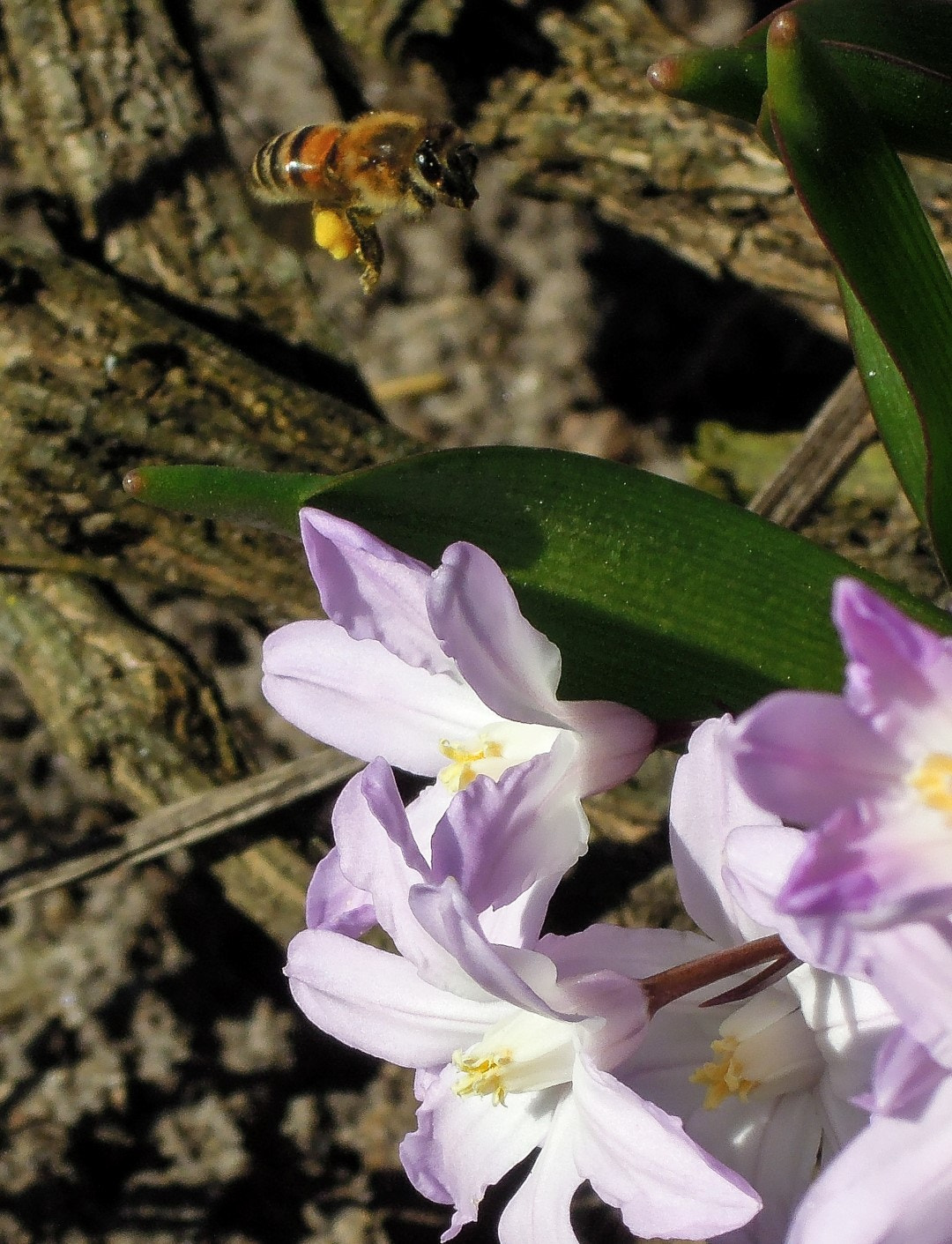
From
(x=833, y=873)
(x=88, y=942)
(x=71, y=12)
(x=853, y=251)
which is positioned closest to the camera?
(x=833, y=873)

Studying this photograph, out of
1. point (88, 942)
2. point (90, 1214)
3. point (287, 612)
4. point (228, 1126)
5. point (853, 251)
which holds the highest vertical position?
point (853, 251)

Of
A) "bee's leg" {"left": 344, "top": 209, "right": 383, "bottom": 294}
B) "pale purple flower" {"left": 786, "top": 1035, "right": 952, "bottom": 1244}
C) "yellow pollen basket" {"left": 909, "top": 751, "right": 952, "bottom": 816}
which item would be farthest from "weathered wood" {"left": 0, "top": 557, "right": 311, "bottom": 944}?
"yellow pollen basket" {"left": 909, "top": 751, "right": 952, "bottom": 816}

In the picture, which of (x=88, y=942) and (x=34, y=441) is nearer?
(x=34, y=441)

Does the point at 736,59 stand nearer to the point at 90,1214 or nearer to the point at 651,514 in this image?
the point at 651,514

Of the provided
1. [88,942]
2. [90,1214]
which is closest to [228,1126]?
[90,1214]

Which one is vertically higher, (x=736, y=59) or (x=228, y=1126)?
(x=736, y=59)

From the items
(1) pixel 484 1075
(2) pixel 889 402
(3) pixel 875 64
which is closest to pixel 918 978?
(1) pixel 484 1075

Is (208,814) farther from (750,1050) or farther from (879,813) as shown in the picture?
(879,813)
